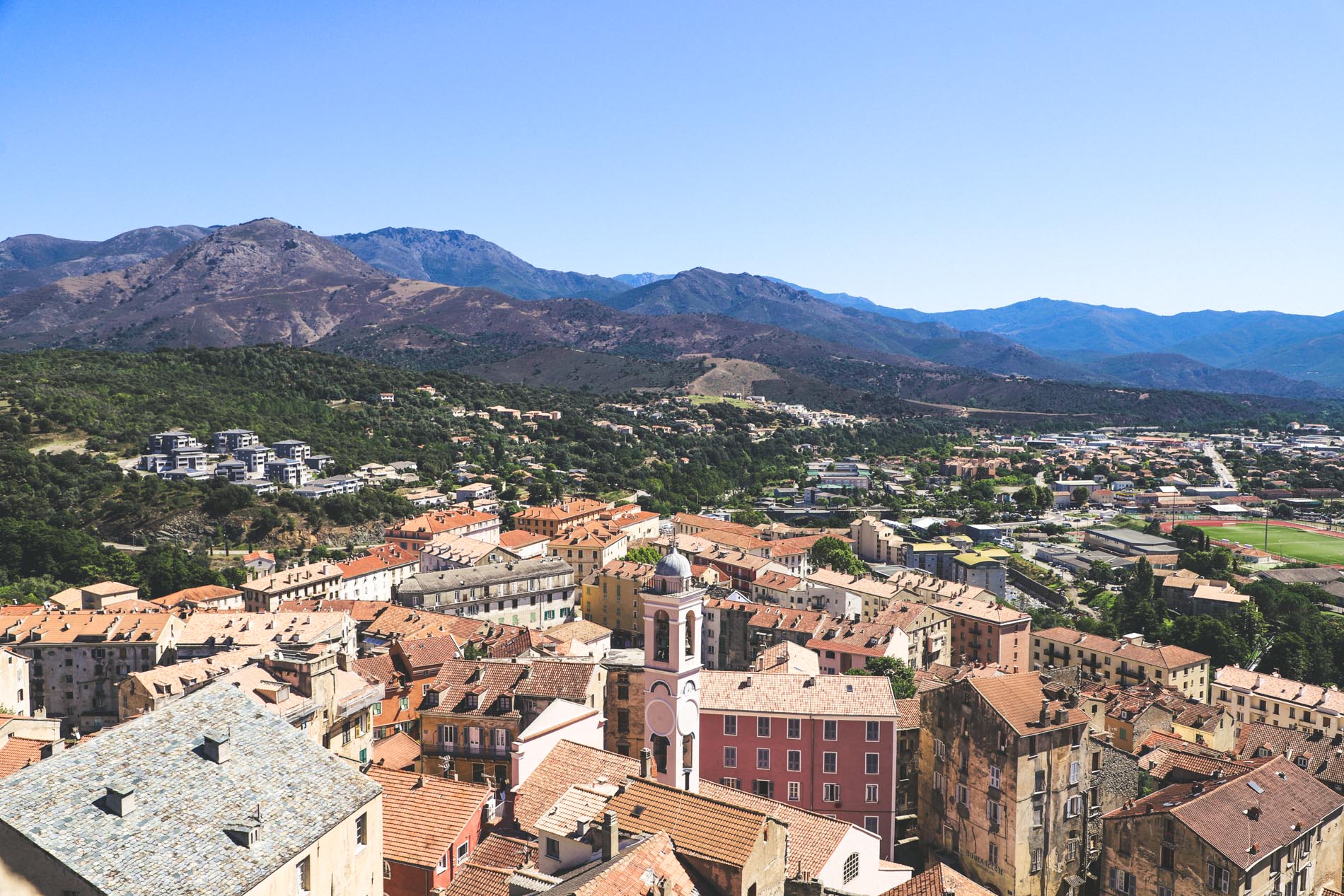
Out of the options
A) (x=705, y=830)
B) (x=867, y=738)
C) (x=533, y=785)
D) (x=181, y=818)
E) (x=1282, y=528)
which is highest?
(x=181, y=818)

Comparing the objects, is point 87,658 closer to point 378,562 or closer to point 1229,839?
point 378,562

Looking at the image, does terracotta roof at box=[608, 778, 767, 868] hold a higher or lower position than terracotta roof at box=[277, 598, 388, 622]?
higher

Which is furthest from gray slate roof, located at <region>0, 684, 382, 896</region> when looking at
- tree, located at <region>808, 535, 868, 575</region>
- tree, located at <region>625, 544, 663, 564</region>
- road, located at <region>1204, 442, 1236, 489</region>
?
road, located at <region>1204, 442, 1236, 489</region>

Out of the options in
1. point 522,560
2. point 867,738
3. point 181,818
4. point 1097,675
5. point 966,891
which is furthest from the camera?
point 522,560

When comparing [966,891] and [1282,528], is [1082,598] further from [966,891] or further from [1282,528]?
[966,891]

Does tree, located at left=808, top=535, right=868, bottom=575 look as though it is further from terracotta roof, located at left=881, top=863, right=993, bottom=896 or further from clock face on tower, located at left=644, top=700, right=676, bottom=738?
terracotta roof, located at left=881, top=863, right=993, bottom=896

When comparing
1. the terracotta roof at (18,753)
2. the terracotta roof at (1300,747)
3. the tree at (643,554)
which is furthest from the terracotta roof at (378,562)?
the terracotta roof at (1300,747)

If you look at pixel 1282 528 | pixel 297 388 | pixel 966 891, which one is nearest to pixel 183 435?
pixel 297 388

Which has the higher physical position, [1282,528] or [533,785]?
[533,785]
